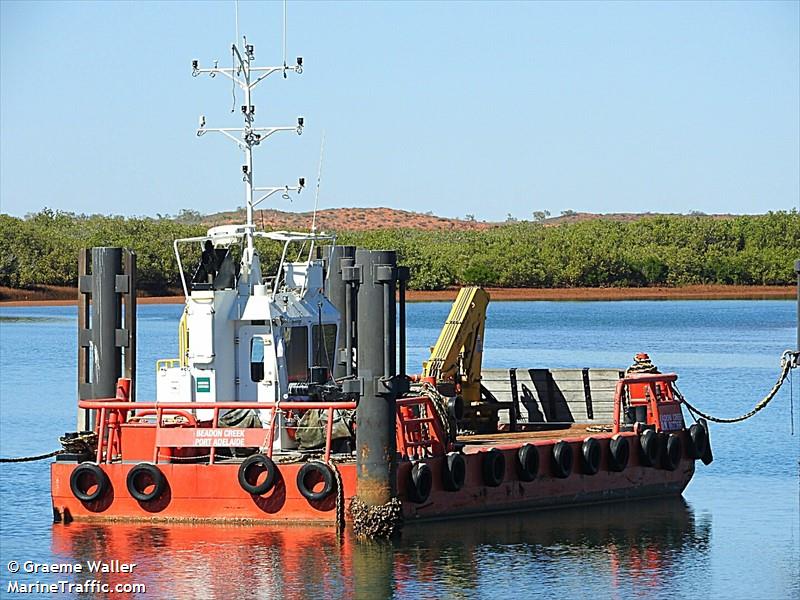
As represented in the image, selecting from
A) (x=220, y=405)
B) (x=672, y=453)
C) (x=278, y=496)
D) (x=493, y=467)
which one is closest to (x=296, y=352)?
(x=220, y=405)

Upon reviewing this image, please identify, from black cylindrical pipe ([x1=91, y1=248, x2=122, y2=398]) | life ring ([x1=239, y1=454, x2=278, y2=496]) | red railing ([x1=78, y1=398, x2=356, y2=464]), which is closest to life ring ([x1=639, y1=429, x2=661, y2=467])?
red railing ([x1=78, y1=398, x2=356, y2=464])

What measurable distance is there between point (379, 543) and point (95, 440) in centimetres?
422

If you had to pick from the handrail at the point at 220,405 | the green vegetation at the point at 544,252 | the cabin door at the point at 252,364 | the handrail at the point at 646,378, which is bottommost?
the handrail at the point at 220,405

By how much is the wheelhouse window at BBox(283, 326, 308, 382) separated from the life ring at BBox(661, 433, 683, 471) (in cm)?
519

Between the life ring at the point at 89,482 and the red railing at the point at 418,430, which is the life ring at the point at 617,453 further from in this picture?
the life ring at the point at 89,482

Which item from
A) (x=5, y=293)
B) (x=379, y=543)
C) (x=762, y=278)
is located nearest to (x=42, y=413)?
(x=379, y=543)

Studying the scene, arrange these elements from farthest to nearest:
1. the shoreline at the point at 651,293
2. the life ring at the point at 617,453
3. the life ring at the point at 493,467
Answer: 1. the shoreline at the point at 651,293
2. the life ring at the point at 617,453
3. the life ring at the point at 493,467

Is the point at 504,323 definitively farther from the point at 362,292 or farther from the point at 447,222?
the point at 447,222

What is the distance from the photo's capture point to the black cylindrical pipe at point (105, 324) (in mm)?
21484

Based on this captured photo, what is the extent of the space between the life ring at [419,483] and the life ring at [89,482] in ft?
11.8

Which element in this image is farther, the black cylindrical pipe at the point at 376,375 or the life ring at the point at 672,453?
the life ring at the point at 672,453

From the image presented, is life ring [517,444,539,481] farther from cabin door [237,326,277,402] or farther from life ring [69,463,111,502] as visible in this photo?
life ring [69,463,111,502]

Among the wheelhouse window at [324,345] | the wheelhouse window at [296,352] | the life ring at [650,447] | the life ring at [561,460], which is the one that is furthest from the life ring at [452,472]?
the life ring at [650,447]

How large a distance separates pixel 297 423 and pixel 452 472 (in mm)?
1938
